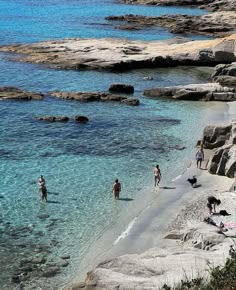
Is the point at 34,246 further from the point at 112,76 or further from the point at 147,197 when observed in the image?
the point at 112,76

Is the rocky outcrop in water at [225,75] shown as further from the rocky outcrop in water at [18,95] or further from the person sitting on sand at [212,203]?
the person sitting on sand at [212,203]

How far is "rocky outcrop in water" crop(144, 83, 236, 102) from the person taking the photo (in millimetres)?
49812

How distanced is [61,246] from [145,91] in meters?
30.6

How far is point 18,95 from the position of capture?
4969cm

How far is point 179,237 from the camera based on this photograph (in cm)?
2245

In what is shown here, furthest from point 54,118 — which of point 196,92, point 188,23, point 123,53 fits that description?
point 188,23

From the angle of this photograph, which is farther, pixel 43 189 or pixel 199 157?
pixel 199 157

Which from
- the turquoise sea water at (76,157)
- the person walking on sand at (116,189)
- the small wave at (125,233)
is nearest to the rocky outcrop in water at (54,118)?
the turquoise sea water at (76,157)

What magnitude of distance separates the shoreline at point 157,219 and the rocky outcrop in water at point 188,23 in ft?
200

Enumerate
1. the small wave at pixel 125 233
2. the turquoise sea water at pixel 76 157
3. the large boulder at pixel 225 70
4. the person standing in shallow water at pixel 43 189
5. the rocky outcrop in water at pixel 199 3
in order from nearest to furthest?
the small wave at pixel 125 233 → the turquoise sea water at pixel 76 157 → the person standing in shallow water at pixel 43 189 → the large boulder at pixel 225 70 → the rocky outcrop in water at pixel 199 3

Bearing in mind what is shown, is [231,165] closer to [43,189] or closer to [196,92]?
[43,189]

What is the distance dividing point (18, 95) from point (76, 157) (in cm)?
1682

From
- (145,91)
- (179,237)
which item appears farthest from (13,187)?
(145,91)

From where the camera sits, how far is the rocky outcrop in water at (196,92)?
49812 millimetres
